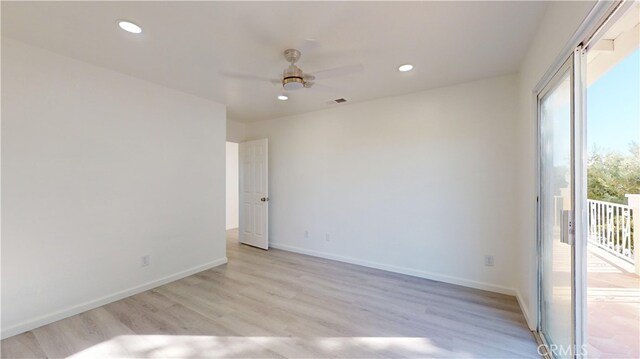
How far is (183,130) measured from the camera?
135 inches

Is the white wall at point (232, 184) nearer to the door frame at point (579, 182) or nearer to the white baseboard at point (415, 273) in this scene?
the white baseboard at point (415, 273)

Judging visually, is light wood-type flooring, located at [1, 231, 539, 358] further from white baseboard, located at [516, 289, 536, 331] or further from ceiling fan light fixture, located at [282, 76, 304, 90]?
ceiling fan light fixture, located at [282, 76, 304, 90]

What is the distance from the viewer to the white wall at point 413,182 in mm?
2908

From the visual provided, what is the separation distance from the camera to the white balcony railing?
1294 millimetres

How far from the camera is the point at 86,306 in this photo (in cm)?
253

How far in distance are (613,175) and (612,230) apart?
14.4 inches

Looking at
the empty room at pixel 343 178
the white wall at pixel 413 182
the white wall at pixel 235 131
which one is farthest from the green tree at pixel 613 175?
the white wall at pixel 235 131

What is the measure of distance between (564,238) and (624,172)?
51cm

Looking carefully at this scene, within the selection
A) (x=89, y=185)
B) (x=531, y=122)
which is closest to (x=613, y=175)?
(x=531, y=122)

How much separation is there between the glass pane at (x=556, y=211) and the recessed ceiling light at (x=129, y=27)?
309 centimetres

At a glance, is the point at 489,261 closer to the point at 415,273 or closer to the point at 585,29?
the point at 415,273

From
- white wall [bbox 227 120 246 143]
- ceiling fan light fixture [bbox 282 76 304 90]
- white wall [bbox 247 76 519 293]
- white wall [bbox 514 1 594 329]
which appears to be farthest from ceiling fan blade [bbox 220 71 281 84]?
white wall [bbox 514 1 594 329]

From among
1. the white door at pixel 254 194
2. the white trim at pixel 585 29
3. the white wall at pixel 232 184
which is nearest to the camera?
the white trim at pixel 585 29

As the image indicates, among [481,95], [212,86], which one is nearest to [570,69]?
[481,95]
